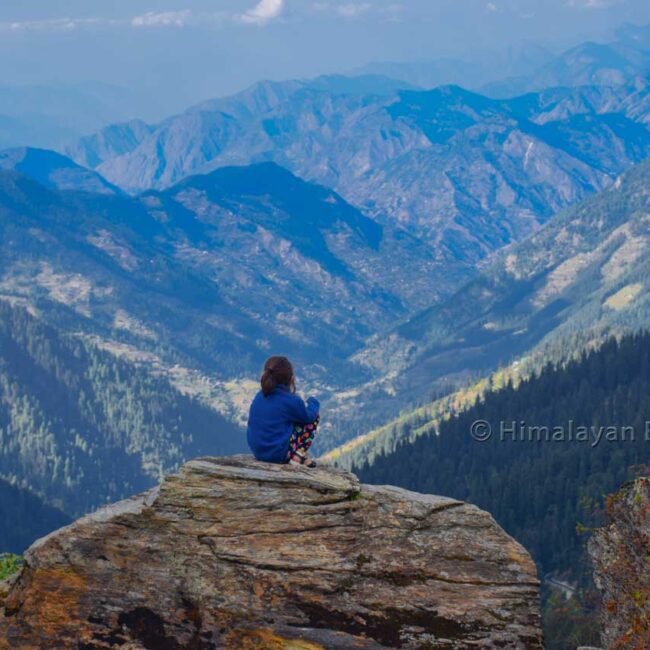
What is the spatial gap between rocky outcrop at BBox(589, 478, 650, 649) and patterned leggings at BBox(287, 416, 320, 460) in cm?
989

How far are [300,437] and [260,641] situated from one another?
7089 millimetres

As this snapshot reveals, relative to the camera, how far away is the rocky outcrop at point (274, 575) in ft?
87.4

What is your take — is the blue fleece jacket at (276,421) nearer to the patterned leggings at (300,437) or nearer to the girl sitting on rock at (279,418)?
the girl sitting on rock at (279,418)

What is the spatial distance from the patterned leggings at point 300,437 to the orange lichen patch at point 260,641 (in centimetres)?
616

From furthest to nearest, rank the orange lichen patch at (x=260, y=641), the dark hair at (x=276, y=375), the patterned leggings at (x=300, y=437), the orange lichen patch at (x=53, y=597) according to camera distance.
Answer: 1. the patterned leggings at (x=300, y=437)
2. the dark hair at (x=276, y=375)
3. the orange lichen patch at (x=53, y=597)
4. the orange lichen patch at (x=260, y=641)

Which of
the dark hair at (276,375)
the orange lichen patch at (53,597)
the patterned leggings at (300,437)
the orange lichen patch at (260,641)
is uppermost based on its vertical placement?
the dark hair at (276,375)

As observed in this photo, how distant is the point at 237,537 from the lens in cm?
2811

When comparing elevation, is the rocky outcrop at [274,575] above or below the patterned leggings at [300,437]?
below

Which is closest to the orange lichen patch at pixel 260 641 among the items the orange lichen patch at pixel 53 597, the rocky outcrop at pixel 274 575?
the rocky outcrop at pixel 274 575

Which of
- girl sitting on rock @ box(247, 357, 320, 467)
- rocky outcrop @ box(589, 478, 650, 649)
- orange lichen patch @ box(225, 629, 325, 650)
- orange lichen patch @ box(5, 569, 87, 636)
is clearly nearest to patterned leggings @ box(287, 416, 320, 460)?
girl sitting on rock @ box(247, 357, 320, 467)

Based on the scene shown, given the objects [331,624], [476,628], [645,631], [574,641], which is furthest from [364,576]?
[574,641]

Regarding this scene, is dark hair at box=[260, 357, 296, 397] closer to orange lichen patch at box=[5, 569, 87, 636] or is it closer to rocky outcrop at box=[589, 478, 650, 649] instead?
orange lichen patch at box=[5, 569, 87, 636]

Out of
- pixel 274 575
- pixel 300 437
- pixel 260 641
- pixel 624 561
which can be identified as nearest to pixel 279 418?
pixel 300 437

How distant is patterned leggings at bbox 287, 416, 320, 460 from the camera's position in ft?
103
